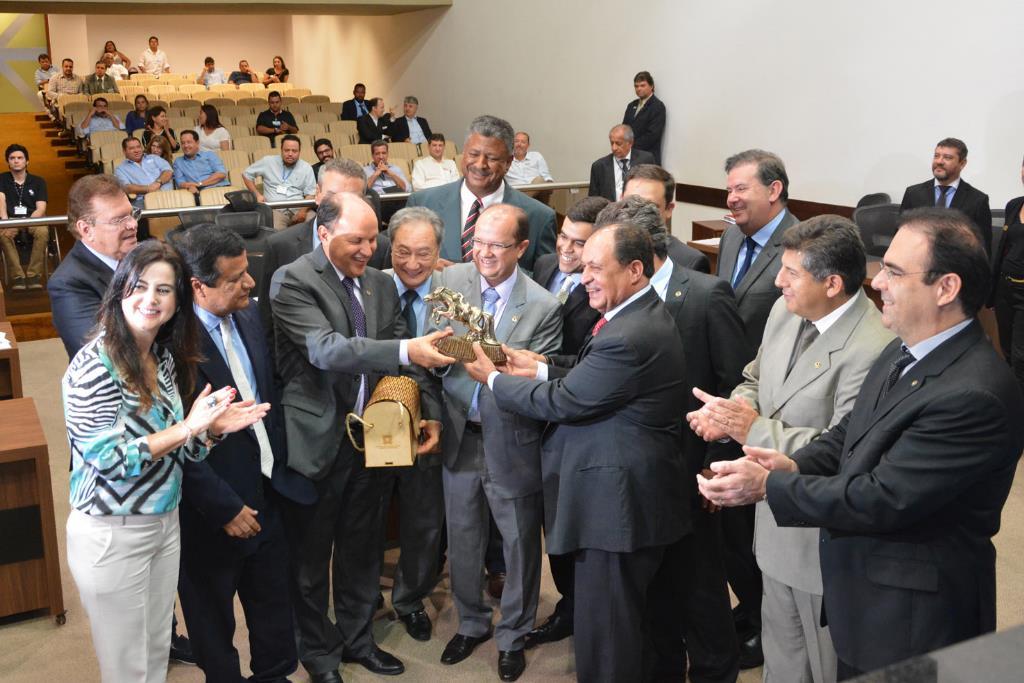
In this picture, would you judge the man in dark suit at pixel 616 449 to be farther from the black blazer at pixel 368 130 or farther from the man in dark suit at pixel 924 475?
the black blazer at pixel 368 130

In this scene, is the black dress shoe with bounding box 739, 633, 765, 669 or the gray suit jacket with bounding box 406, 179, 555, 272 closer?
the black dress shoe with bounding box 739, 633, 765, 669

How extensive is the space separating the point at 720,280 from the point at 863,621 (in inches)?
50.5

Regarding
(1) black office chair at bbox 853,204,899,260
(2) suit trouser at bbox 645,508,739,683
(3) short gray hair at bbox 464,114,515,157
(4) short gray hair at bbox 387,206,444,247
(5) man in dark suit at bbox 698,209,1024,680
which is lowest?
(2) suit trouser at bbox 645,508,739,683

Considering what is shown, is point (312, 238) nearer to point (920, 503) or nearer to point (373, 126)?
point (920, 503)

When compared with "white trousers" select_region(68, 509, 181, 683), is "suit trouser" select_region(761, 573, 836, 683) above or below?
below

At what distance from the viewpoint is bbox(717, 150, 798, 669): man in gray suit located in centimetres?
344

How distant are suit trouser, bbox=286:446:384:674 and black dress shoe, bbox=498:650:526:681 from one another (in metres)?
0.45

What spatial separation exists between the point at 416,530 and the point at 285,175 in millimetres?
6575

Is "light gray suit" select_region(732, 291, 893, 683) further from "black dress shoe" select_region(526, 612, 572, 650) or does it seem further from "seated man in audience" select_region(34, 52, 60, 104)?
"seated man in audience" select_region(34, 52, 60, 104)

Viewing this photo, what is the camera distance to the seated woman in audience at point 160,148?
1032 cm

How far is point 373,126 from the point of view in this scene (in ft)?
43.2

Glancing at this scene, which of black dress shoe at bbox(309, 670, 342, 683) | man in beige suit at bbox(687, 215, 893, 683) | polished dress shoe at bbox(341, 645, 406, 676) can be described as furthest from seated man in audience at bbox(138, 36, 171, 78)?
man in beige suit at bbox(687, 215, 893, 683)

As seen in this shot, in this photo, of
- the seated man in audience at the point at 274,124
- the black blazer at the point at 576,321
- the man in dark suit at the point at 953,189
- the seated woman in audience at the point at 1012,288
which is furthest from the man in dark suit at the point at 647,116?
the black blazer at the point at 576,321

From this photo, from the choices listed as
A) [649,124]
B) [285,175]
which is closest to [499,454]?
[285,175]
